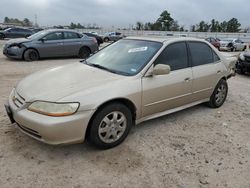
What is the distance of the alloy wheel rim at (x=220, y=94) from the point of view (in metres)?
5.47

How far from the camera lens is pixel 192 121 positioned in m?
4.79

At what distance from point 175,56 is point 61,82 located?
1.94 meters

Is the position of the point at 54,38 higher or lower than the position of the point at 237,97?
higher

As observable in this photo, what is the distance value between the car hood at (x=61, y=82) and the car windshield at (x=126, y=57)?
205mm

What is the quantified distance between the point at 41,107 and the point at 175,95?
2.17 m

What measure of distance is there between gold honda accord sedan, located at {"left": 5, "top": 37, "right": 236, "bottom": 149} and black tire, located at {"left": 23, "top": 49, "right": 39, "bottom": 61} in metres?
7.32

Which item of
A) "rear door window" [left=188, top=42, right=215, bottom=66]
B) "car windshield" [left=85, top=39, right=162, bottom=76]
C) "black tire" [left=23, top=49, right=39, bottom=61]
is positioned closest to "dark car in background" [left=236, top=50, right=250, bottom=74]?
"rear door window" [left=188, top=42, right=215, bottom=66]

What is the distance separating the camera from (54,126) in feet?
10.1

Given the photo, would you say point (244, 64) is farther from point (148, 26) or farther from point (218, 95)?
point (148, 26)

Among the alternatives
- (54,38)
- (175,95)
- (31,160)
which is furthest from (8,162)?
(54,38)

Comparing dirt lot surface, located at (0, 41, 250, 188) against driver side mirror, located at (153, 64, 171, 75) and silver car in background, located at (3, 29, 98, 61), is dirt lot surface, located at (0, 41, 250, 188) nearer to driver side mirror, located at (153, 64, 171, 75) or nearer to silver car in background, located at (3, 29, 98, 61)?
driver side mirror, located at (153, 64, 171, 75)

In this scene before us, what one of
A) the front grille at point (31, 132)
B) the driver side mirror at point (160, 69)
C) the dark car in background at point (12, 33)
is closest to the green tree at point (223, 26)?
the dark car in background at point (12, 33)

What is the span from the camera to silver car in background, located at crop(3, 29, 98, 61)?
11.2 m

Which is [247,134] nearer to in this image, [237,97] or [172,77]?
[172,77]
